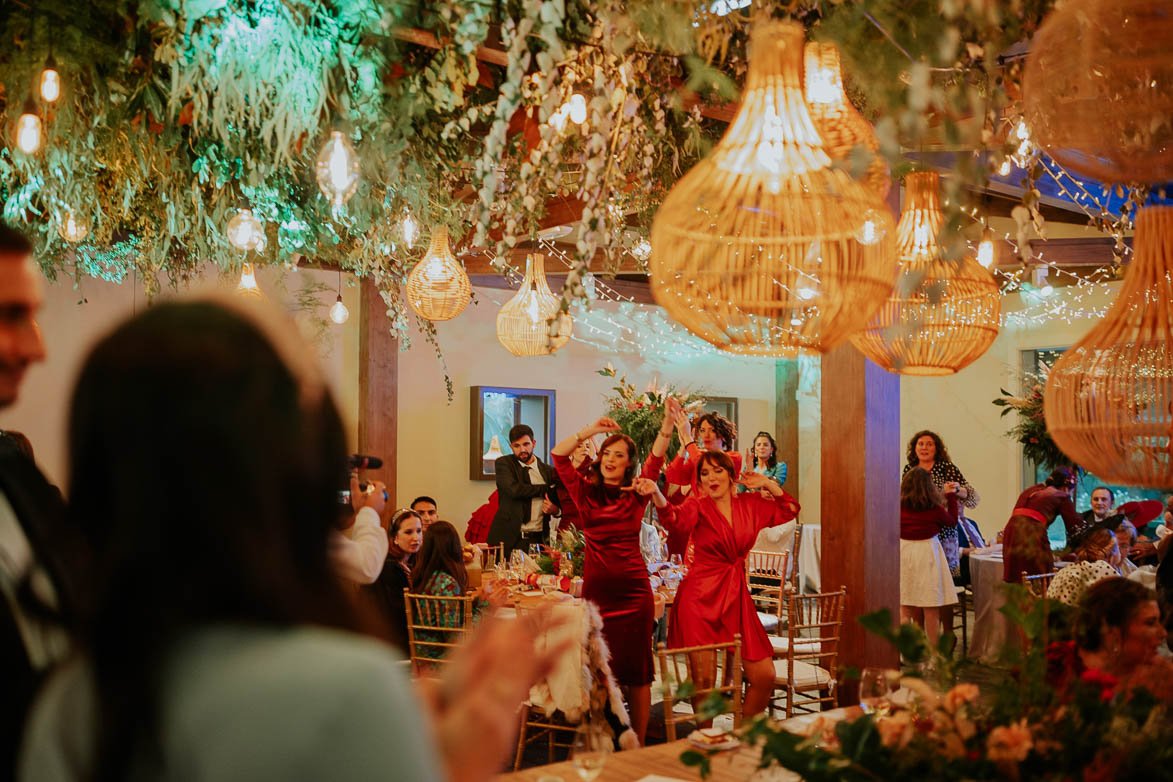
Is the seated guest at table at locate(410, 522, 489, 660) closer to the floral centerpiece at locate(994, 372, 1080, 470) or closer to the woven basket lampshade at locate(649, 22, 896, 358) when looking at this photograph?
the woven basket lampshade at locate(649, 22, 896, 358)

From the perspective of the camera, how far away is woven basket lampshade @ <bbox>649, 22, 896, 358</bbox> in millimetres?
2123

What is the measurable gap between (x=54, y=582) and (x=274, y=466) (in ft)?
1.83

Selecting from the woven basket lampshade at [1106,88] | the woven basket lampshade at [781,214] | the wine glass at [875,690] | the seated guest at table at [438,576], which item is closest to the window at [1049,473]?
the seated guest at table at [438,576]

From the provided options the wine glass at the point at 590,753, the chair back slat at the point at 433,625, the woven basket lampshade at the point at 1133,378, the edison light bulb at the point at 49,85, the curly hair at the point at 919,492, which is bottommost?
the chair back slat at the point at 433,625

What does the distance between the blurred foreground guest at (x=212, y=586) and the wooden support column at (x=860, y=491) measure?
501cm

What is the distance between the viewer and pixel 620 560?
212 inches

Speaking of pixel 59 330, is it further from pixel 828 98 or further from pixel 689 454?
pixel 828 98

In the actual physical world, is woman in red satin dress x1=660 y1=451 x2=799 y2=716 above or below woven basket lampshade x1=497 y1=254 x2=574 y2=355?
below

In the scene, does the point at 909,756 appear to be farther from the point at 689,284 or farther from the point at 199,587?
the point at 199,587

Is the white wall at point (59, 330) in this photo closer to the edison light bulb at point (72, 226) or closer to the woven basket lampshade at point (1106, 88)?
the edison light bulb at point (72, 226)

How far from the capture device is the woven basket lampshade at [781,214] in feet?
6.97

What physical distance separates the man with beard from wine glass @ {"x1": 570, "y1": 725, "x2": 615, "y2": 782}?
1.31 meters

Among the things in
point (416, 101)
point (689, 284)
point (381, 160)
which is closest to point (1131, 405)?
point (689, 284)

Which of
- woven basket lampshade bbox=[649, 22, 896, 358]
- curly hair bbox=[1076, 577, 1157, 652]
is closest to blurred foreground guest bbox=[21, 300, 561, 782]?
woven basket lampshade bbox=[649, 22, 896, 358]
